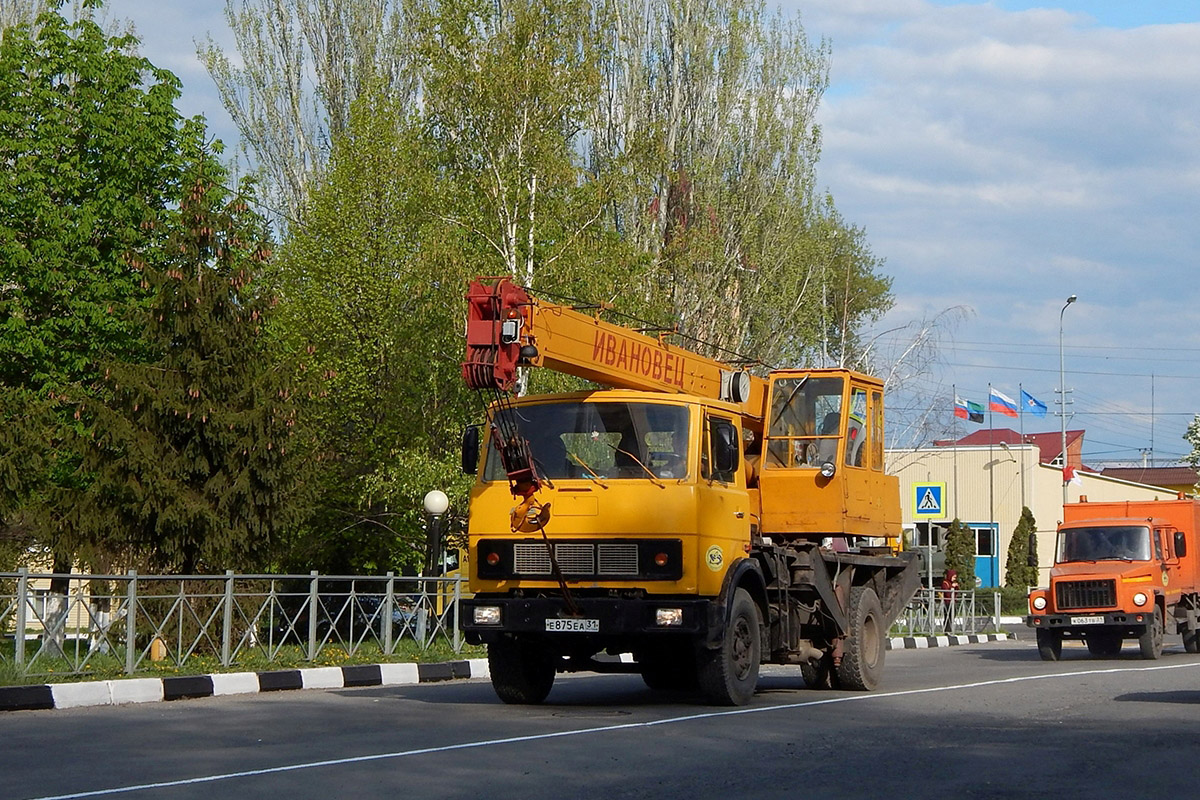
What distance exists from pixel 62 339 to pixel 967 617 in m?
21.6

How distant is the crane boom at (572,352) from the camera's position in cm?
1327

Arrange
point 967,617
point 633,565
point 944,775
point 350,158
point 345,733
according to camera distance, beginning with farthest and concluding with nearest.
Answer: point 967,617
point 350,158
point 633,565
point 345,733
point 944,775

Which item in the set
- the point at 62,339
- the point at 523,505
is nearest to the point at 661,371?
the point at 523,505

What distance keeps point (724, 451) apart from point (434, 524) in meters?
14.7

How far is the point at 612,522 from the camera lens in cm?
1361

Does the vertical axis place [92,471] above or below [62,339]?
below

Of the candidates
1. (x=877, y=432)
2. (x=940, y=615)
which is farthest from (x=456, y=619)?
(x=940, y=615)

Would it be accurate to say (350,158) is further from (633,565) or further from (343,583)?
(633,565)

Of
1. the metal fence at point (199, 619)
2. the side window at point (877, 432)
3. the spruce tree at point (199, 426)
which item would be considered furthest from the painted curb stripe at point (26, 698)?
the side window at point (877, 432)

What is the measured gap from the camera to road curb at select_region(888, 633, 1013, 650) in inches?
1223

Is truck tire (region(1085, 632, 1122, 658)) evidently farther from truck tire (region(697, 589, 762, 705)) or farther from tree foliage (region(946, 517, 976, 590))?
tree foliage (region(946, 517, 976, 590))

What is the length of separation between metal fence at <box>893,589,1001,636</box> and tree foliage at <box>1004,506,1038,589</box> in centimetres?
2379

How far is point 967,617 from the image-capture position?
36719mm

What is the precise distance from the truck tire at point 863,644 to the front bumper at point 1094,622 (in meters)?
8.52
